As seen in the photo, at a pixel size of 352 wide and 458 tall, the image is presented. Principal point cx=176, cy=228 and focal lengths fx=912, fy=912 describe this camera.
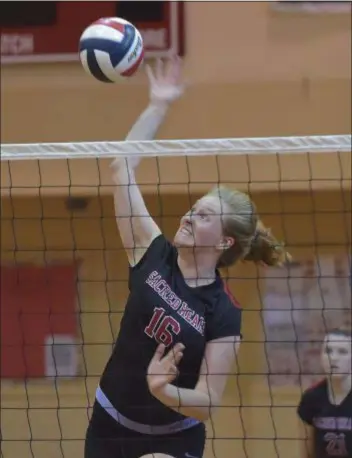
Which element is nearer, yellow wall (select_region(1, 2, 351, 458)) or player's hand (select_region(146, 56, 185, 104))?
player's hand (select_region(146, 56, 185, 104))

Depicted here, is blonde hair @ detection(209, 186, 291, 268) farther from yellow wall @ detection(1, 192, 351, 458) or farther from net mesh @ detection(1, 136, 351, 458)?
yellow wall @ detection(1, 192, 351, 458)

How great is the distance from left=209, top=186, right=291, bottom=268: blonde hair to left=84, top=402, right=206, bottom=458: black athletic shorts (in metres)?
0.60

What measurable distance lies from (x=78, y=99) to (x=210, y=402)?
3314 millimetres

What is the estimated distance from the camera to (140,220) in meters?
3.06

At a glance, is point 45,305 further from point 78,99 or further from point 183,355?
point 183,355

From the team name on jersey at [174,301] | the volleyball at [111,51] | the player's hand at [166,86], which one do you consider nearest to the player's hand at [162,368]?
the team name on jersey at [174,301]

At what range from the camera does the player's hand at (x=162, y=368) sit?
107 inches

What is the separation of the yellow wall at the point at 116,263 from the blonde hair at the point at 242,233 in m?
2.35

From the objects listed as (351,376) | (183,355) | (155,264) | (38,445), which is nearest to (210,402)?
(183,355)

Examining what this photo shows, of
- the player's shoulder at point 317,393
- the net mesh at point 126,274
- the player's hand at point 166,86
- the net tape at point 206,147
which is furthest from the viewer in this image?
the net mesh at point 126,274

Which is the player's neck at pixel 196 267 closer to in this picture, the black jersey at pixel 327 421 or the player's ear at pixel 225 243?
the player's ear at pixel 225 243

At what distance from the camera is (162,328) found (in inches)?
114

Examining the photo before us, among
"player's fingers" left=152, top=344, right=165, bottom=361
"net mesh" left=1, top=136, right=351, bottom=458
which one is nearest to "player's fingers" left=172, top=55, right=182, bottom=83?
"player's fingers" left=152, top=344, right=165, bottom=361

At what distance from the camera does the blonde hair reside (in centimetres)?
303
